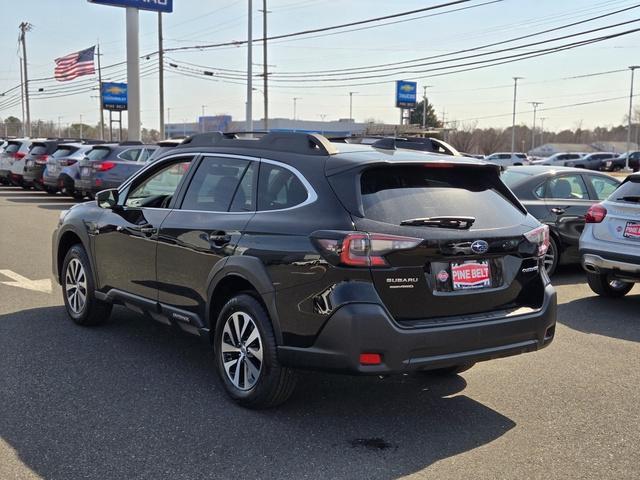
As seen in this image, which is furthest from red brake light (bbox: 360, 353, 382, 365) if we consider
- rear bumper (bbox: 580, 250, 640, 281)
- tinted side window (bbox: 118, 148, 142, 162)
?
tinted side window (bbox: 118, 148, 142, 162)

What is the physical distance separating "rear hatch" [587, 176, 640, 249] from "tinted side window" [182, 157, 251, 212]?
15.2 feet

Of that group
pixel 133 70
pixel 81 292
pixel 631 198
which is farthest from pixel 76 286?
pixel 133 70

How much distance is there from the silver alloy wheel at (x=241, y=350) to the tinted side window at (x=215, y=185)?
820mm

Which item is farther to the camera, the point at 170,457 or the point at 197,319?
the point at 197,319

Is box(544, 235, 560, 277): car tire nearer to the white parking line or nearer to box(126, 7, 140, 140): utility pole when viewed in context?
the white parking line

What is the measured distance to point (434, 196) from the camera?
4.29 meters

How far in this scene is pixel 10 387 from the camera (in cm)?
475

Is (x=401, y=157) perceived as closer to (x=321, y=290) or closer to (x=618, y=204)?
(x=321, y=290)

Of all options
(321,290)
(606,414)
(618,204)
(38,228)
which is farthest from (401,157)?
(38,228)

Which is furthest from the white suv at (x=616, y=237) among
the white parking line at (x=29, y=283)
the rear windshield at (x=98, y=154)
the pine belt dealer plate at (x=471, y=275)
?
the rear windshield at (x=98, y=154)

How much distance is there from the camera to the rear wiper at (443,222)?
404cm

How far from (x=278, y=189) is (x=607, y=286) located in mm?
5304

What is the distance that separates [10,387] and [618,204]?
629cm

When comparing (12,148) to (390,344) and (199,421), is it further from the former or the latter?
(390,344)
